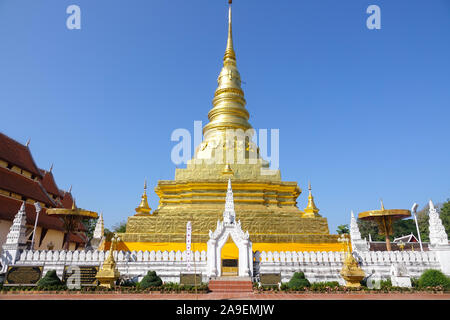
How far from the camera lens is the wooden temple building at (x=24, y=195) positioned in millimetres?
17875

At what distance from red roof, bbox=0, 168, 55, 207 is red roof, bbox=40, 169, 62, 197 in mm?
3504

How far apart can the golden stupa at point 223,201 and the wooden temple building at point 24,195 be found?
22.5 ft

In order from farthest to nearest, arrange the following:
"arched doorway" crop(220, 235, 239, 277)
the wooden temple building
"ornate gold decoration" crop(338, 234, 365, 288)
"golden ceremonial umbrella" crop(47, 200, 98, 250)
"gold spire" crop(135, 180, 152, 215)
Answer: "gold spire" crop(135, 180, 152, 215)
the wooden temple building
"golden ceremonial umbrella" crop(47, 200, 98, 250)
"arched doorway" crop(220, 235, 239, 277)
"ornate gold decoration" crop(338, 234, 365, 288)

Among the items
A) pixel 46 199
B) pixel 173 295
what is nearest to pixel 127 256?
pixel 173 295

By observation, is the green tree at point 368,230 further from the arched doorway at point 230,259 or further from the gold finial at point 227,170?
the arched doorway at point 230,259

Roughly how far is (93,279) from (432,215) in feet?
51.0

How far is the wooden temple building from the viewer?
1788 centimetres

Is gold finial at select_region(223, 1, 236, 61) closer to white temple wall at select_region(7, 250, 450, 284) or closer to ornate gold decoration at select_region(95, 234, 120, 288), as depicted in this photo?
white temple wall at select_region(7, 250, 450, 284)

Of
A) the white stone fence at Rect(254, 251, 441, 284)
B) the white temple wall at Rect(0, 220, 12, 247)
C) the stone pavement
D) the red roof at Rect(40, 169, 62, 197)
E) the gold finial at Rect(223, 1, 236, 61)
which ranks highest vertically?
the gold finial at Rect(223, 1, 236, 61)

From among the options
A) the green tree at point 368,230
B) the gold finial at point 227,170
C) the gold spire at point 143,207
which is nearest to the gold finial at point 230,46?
the gold finial at point 227,170

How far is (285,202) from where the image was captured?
19484 mm

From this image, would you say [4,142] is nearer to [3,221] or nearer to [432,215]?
[3,221]

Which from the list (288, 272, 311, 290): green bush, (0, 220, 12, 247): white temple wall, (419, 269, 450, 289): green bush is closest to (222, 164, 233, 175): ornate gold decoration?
(288, 272, 311, 290): green bush
